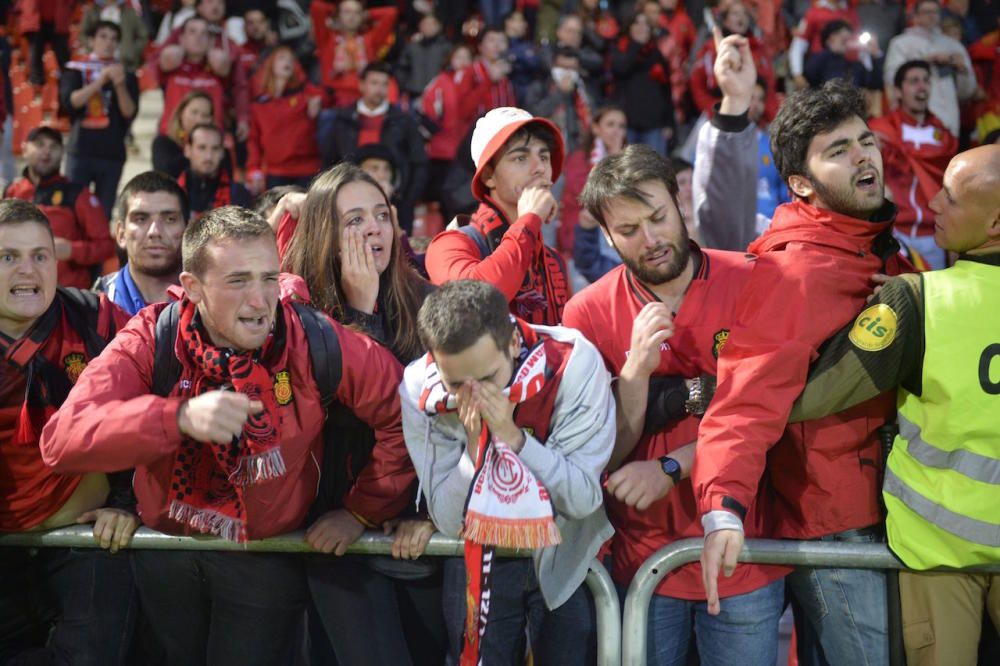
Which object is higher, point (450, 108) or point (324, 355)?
point (450, 108)

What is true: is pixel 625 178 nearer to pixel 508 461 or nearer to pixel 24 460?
pixel 508 461

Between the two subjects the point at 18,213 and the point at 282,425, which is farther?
the point at 18,213

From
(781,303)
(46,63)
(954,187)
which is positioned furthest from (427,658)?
(46,63)

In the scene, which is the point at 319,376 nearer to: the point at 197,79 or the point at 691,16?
the point at 197,79

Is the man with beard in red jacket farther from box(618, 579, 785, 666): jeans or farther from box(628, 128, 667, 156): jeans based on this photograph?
box(628, 128, 667, 156): jeans

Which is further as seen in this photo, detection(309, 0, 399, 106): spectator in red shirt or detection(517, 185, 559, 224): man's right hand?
detection(309, 0, 399, 106): spectator in red shirt

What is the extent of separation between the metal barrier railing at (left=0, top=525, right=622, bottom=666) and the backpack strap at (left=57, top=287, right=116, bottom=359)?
0.61m

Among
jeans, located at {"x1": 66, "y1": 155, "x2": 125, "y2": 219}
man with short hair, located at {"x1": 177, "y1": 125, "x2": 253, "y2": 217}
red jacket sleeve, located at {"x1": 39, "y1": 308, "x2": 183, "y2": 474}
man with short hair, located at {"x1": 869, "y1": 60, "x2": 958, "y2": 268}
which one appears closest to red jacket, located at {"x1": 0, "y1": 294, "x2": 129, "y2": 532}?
red jacket sleeve, located at {"x1": 39, "y1": 308, "x2": 183, "y2": 474}

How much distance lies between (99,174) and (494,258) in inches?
255

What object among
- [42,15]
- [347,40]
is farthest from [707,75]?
[42,15]

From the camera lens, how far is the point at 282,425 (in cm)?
312

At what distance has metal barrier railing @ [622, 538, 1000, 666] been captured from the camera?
287 cm


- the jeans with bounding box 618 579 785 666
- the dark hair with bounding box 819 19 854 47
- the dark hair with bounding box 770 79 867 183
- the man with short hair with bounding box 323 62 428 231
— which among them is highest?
the dark hair with bounding box 819 19 854 47

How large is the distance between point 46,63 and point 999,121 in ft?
31.7
